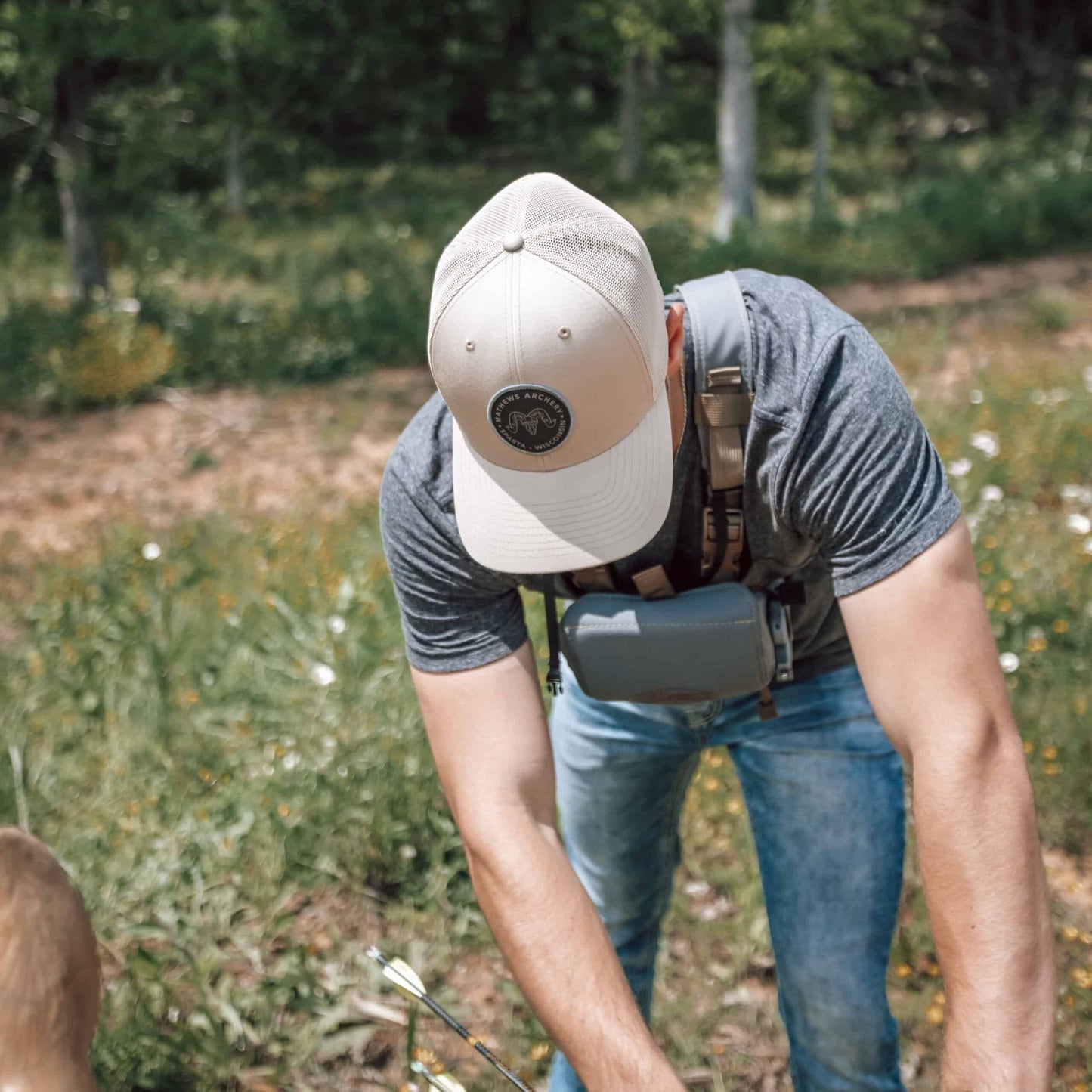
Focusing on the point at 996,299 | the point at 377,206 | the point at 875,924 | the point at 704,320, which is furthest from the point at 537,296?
the point at 377,206

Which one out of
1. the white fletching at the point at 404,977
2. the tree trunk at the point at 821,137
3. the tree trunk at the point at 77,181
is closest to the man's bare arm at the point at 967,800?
the white fletching at the point at 404,977

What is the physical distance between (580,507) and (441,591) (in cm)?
30

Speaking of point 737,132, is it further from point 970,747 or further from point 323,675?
point 970,747

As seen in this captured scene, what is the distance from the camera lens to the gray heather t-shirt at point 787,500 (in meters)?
1.54

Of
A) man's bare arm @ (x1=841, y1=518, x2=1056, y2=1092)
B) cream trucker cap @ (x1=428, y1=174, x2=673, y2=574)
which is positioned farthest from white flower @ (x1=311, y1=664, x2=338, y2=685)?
man's bare arm @ (x1=841, y1=518, x2=1056, y2=1092)

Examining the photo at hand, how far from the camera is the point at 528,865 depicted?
170cm

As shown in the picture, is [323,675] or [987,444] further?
[987,444]

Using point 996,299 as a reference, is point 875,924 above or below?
above

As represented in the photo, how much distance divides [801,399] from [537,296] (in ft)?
1.29

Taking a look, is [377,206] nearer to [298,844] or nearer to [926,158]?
[926,158]

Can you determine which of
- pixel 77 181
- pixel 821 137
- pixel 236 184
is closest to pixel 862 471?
pixel 77 181

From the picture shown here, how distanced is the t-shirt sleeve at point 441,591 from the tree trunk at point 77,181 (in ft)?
26.4

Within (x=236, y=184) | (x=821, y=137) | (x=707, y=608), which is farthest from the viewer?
(x=236, y=184)

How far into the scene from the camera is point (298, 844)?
3.06 metres
